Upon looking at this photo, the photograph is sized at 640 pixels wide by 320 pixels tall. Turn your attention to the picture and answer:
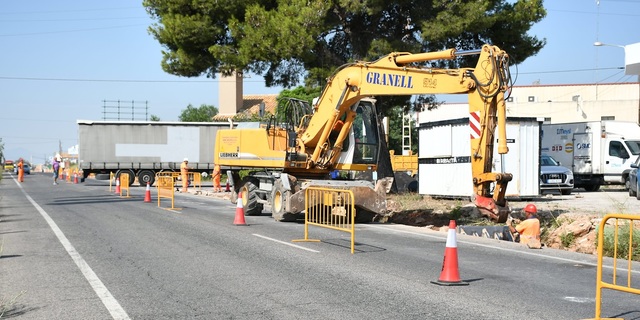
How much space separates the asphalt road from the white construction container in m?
8.55

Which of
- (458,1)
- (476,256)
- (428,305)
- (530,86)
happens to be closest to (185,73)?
(458,1)

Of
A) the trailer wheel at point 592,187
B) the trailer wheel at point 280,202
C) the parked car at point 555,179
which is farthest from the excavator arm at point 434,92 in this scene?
the trailer wheel at point 592,187

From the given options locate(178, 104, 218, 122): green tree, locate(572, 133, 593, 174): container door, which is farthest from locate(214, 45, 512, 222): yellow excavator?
locate(178, 104, 218, 122): green tree

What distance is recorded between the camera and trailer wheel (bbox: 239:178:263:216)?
20656 mm

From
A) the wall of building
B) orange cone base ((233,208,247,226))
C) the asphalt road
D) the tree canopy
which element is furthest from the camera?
the wall of building

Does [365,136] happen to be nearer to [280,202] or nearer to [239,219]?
[280,202]

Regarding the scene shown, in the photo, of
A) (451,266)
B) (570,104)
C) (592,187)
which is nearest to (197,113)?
(570,104)

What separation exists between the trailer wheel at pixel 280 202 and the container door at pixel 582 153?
1890 cm

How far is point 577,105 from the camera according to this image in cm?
6394

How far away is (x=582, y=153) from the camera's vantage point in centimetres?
3297

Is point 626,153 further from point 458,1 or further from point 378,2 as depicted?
point 378,2

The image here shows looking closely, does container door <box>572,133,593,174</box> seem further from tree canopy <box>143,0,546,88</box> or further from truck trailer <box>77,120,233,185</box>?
truck trailer <box>77,120,233,185</box>

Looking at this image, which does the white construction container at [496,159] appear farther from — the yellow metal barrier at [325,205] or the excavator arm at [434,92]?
the yellow metal barrier at [325,205]

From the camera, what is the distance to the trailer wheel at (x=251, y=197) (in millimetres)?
20656
